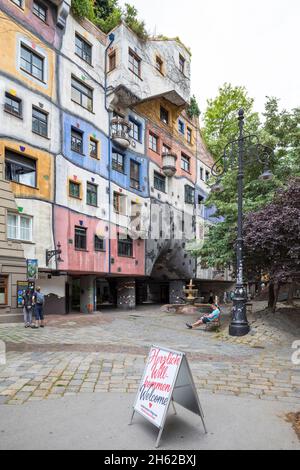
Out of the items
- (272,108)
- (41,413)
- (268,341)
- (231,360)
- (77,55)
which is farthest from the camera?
(77,55)

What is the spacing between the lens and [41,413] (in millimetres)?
5020

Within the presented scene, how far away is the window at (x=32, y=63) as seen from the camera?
1753 cm

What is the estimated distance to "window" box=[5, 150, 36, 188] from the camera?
1650 centimetres

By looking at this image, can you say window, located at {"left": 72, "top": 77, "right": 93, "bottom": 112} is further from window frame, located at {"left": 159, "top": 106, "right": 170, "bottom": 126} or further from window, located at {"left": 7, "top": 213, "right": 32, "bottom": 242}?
window frame, located at {"left": 159, "top": 106, "right": 170, "bottom": 126}

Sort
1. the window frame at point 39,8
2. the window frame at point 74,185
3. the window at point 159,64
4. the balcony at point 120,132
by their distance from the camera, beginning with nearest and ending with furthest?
the window frame at point 39,8 → the window frame at point 74,185 → the balcony at point 120,132 → the window at point 159,64

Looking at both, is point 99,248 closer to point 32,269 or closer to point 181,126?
point 32,269

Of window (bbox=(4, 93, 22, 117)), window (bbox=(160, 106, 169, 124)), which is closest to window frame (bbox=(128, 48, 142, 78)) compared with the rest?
window (bbox=(160, 106, 169, 124))

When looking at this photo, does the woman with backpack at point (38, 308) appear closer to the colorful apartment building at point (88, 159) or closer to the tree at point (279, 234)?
the colorful apartment building at point (88, 159)

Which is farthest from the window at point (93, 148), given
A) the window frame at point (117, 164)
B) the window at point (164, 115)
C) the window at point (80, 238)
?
the window at point (164, 115)

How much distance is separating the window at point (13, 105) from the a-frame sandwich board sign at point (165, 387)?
1548 cm

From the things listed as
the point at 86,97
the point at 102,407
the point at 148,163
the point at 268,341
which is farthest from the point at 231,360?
the point at 148,163

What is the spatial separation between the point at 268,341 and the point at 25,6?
757 inches

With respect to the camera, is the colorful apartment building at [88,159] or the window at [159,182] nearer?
the colorful apartment building at [88,159]
